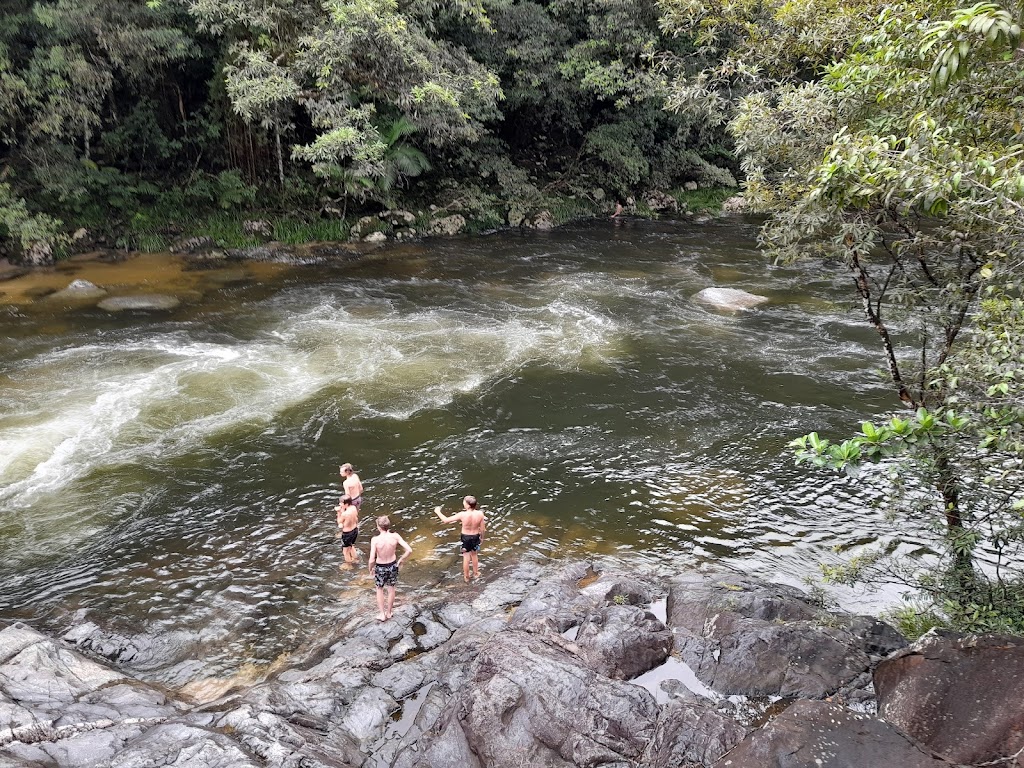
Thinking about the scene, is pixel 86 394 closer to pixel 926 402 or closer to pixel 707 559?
pixel 707 559

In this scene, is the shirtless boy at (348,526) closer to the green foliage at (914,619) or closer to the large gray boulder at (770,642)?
the large gray boulder at (770,642)

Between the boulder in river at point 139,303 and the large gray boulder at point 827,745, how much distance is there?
54.6 feet

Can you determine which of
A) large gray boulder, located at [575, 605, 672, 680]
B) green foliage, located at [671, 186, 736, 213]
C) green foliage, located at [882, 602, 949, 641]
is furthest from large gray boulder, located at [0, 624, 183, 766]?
green foliage, located at [671, 186, 736, 213]

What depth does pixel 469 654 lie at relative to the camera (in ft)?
23.5

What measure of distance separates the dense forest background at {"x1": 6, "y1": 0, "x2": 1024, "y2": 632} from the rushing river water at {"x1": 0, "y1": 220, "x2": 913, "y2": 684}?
189 centimetres

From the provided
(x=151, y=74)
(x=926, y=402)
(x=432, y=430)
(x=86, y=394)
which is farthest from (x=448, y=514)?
(x=151, y=74)

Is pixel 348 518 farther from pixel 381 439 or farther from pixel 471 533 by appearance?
pixel 381 439

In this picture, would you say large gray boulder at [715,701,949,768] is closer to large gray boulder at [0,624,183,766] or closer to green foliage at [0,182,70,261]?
large gray boulder at [0,624,183,766]

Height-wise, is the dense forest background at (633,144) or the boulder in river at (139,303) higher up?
the dense forest background at (633,144)

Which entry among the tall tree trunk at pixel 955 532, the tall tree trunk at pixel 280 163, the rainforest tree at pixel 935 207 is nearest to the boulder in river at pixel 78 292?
the tall tree trunk at pixel 280 163

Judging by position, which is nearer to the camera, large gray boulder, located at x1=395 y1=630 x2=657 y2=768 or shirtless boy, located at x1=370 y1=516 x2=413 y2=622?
large gray boulder, located at x1=395 y1=630 x2=657 y2=768

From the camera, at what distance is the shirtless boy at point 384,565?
8.02m

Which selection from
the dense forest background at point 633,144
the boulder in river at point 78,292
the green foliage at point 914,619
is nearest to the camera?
the dense forest background at point 633,144

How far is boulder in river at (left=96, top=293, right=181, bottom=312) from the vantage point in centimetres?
1764
